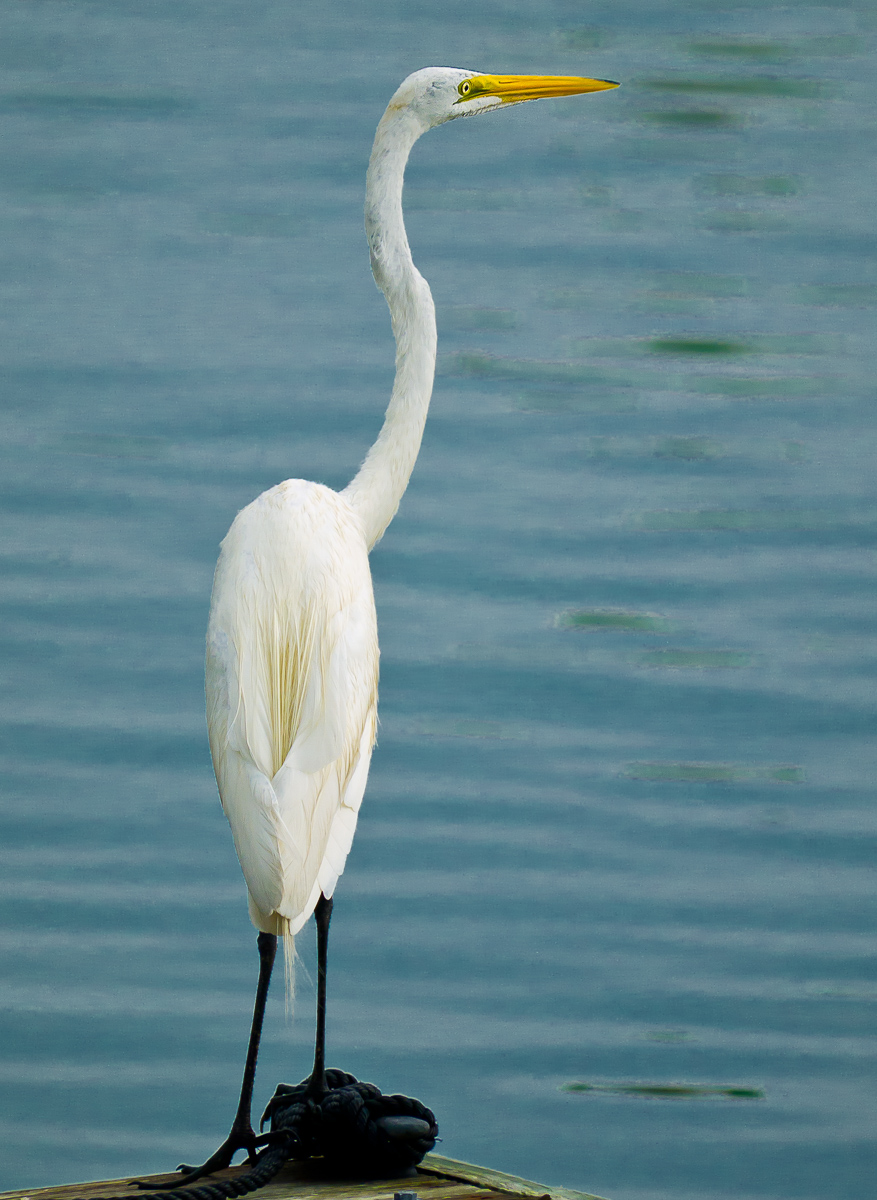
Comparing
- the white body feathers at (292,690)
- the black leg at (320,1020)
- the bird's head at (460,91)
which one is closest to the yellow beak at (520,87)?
the bird's head at (460,91)

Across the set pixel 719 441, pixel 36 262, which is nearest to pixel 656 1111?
pixel 719 441

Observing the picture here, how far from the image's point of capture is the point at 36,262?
3533 mm

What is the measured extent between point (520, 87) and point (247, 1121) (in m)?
1.46

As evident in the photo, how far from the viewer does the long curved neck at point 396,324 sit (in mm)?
2121

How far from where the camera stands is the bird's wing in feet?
5.90

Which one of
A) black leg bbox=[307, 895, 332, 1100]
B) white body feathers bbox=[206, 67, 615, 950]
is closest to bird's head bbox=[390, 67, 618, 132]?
white body feathers bbox=[206, 67, 615, 950]

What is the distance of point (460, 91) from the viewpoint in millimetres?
2164

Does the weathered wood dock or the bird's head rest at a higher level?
the bird's head

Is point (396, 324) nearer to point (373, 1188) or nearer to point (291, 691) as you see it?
point (291, 691)

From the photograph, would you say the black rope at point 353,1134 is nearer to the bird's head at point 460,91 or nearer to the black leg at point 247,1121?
the black leg at point 247,1121

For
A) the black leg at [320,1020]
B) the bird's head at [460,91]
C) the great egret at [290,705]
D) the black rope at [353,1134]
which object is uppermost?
the bird's head at [460,91]

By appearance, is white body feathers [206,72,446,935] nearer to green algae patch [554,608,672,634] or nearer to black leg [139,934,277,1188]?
black leg [139,934,277,1188]

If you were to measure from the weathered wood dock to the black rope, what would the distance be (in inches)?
0.9

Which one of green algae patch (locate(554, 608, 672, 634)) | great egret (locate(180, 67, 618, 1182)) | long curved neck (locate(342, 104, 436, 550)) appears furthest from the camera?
green algae patch (locate(554, 608, 672, 634))
